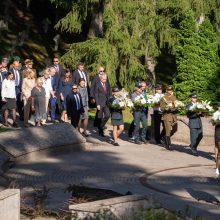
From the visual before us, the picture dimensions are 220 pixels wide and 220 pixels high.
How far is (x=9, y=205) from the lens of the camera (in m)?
10.4

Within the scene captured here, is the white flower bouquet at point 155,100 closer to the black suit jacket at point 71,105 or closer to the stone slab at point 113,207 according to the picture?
the black suit jacket at point 71,105

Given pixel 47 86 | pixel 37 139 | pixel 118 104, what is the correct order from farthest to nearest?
pixel 47 86 → pixel 118 104 → pixel 37 139

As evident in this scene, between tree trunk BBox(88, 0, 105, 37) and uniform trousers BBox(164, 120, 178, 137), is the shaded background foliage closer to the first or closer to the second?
tree trunk BBox(88, 0, 105, 37)

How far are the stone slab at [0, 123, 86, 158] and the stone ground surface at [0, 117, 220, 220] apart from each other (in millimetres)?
340

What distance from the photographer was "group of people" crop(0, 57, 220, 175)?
72.8 feet

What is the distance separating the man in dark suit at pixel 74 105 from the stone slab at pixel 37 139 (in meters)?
1.12

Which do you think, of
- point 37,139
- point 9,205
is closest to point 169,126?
point 37,139

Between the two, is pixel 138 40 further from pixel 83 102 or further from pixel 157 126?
pixel 83 102

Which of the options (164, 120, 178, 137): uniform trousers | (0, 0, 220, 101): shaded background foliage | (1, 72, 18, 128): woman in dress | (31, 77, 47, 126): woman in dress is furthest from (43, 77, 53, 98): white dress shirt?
(0, 0, 220, 101): shaded background foliage

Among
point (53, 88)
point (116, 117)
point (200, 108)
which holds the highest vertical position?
point (53, 88)

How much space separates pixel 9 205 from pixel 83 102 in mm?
12846

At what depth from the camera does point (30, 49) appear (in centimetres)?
4172

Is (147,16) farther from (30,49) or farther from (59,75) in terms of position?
(30,49)

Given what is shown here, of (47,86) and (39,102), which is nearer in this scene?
(39,102)
